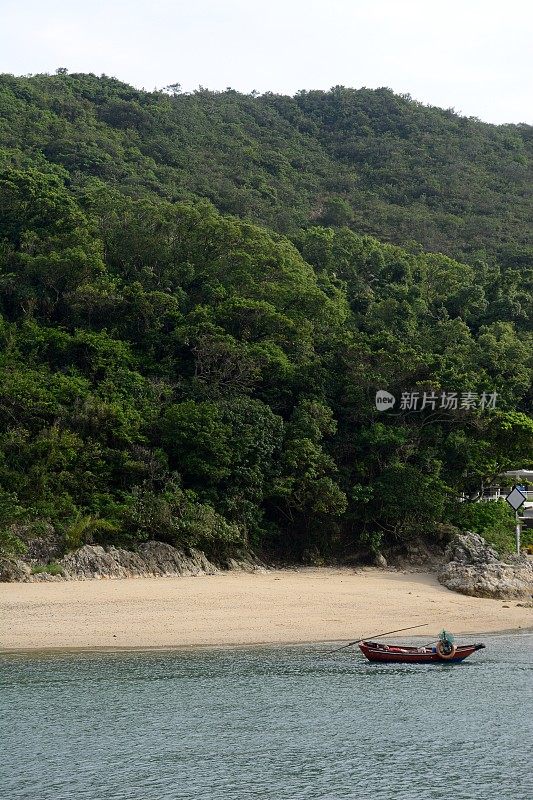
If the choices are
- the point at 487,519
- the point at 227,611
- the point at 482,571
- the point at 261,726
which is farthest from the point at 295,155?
the point at 261,726

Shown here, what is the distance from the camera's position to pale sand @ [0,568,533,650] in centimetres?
2145

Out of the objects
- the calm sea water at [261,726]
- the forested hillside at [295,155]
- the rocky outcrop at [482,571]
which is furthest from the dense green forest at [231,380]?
the forested hillside at [295,155]

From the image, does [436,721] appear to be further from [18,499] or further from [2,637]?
[18,499]

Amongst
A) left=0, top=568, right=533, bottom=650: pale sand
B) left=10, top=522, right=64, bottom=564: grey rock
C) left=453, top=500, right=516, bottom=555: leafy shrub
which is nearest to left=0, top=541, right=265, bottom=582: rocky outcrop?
left=10, top=522, right=64, bottom=564: grey rock

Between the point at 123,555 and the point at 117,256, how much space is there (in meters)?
15.3

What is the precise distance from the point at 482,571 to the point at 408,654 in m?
9.77

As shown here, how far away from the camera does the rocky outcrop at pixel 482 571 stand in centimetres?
2903

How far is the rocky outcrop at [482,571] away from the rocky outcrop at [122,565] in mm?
6287

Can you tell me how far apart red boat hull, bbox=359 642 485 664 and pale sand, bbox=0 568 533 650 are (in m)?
2.19

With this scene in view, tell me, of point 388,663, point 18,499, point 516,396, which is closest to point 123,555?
point 18,499

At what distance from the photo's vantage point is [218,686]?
1844 centimetres

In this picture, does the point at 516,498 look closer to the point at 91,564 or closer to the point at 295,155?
the point at 91,564

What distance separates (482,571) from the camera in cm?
2986

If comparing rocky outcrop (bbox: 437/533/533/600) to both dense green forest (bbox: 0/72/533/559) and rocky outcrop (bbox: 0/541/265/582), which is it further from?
rocky outcrop (bbox: 0/541/265/582)
